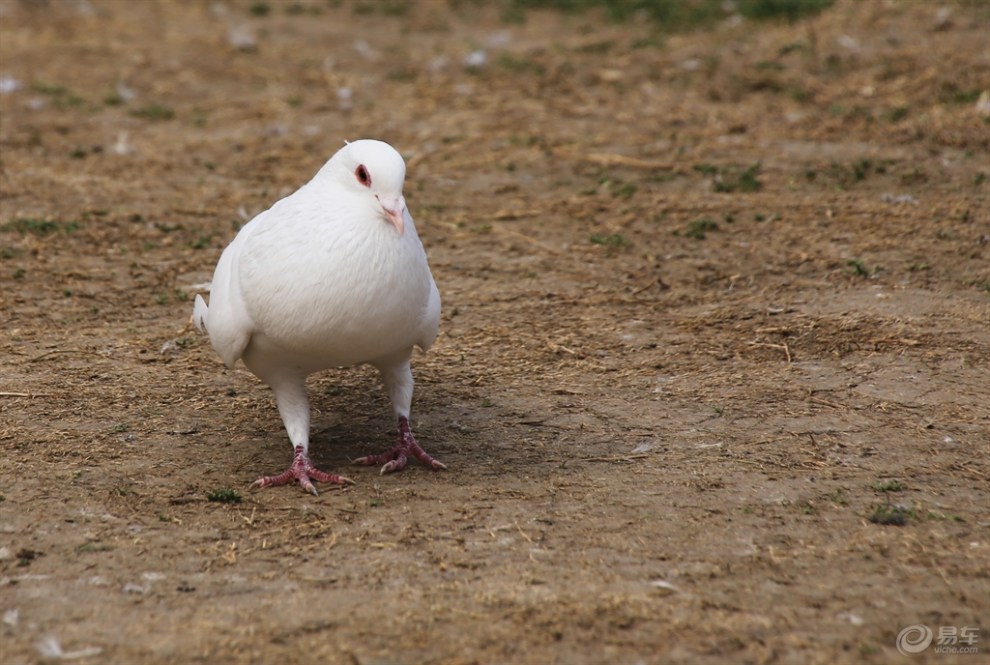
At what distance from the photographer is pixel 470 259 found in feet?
21.6

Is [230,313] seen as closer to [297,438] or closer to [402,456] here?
[297,438]

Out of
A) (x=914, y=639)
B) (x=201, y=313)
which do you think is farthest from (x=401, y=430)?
(x=914, y=639)

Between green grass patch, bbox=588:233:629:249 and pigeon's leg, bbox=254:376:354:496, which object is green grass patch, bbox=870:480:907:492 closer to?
pigeon's leg, bbox=254:376:354:496

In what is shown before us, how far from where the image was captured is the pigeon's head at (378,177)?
12.6 ft

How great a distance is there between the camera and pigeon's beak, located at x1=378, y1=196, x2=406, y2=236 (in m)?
3.77

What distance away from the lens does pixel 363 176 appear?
12.9ft

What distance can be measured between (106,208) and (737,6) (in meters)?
6.15

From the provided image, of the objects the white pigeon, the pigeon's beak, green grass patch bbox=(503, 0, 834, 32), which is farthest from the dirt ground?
the pigeon's beak

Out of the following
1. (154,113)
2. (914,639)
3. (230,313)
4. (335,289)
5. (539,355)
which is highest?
(335,289)

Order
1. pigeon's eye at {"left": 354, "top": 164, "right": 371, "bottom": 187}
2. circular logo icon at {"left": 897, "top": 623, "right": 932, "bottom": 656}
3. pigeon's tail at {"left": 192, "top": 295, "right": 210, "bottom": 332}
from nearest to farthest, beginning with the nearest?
circular logo icon at {"left": 897, "top": 623, "right": 932, "bottom": 656}, pigeon's eye at {"left": 354, "top": 164, "right": 371, "bottom": 187}, pigeon's tail at {"left": 192, "top": 295, "right": 210, "bottom": 332}

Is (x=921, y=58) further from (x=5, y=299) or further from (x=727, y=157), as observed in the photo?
(x=5, y=299)

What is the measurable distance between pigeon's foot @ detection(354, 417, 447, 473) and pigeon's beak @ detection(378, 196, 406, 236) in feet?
3.21

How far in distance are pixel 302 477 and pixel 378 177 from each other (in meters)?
1.12

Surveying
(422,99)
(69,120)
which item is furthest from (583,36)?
(69,120)
